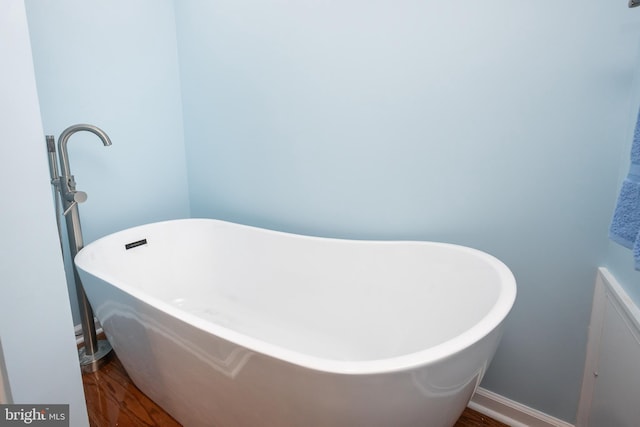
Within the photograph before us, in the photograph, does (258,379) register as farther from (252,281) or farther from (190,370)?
(252,281)

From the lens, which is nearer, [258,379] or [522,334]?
[258,379]

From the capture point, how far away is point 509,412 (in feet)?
4.38

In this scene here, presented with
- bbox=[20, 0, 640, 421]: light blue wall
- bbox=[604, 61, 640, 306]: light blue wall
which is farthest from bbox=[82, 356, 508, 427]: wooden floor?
bbox=[604, 61, 640, 306]: light blue wall

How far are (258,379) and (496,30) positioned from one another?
1.26 m

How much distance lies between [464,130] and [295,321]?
1.06m

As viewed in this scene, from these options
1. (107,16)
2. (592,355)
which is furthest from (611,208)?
(107,16)

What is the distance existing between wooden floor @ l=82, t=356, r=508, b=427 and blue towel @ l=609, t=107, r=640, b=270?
0.95 meters

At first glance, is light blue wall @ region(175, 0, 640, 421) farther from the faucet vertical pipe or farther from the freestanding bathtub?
the faucet vertical pipe

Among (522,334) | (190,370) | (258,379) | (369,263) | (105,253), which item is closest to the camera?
(258,379)

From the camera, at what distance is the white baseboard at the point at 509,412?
1.27 m

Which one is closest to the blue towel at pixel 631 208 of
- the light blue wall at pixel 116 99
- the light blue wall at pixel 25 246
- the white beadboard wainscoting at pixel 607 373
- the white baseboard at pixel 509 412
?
the white beadboard wainscoting at pixel 607 373

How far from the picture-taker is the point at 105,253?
157cm

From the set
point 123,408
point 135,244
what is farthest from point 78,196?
point 123,408

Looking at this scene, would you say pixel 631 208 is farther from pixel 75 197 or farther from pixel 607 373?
pixel 75 197
